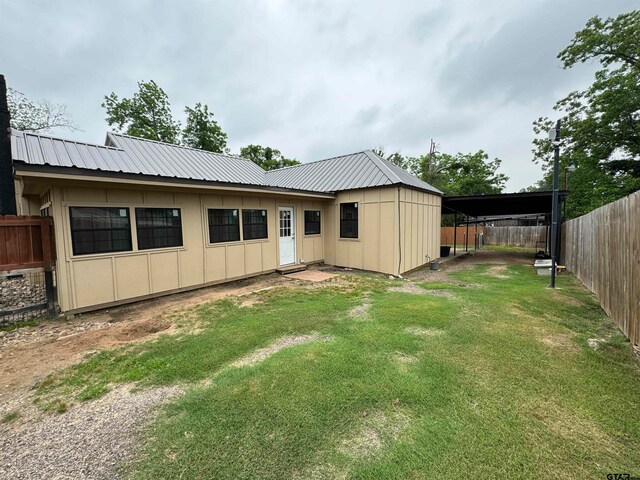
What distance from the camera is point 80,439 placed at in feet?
6.80

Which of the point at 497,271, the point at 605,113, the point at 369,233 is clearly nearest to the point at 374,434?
the point at 369,233

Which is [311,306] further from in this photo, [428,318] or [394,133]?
[394,133]

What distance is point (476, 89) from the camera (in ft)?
42.8

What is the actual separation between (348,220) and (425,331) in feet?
19.6

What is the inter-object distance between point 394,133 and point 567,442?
2635cm

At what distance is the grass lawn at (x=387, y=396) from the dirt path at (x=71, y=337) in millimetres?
356

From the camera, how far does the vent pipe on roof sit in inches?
280

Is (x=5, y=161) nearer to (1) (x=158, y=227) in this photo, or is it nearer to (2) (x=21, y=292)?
(2) (x=21, y=292)

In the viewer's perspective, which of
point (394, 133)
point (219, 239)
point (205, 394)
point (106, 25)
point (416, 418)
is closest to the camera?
point (416, 418)

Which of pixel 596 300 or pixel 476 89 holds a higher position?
pixel 476 89

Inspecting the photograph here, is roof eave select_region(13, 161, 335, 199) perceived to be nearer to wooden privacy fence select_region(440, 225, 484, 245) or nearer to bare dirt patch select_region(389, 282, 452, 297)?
bare dirt patch select_region(389, 282, 452, 297)

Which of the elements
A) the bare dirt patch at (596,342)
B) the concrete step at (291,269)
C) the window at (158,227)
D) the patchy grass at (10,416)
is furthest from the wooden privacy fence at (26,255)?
the bare dirt patch at (596,342)

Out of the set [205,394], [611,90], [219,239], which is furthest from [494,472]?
[611,90]

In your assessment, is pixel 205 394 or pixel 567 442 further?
pixel 205 394
